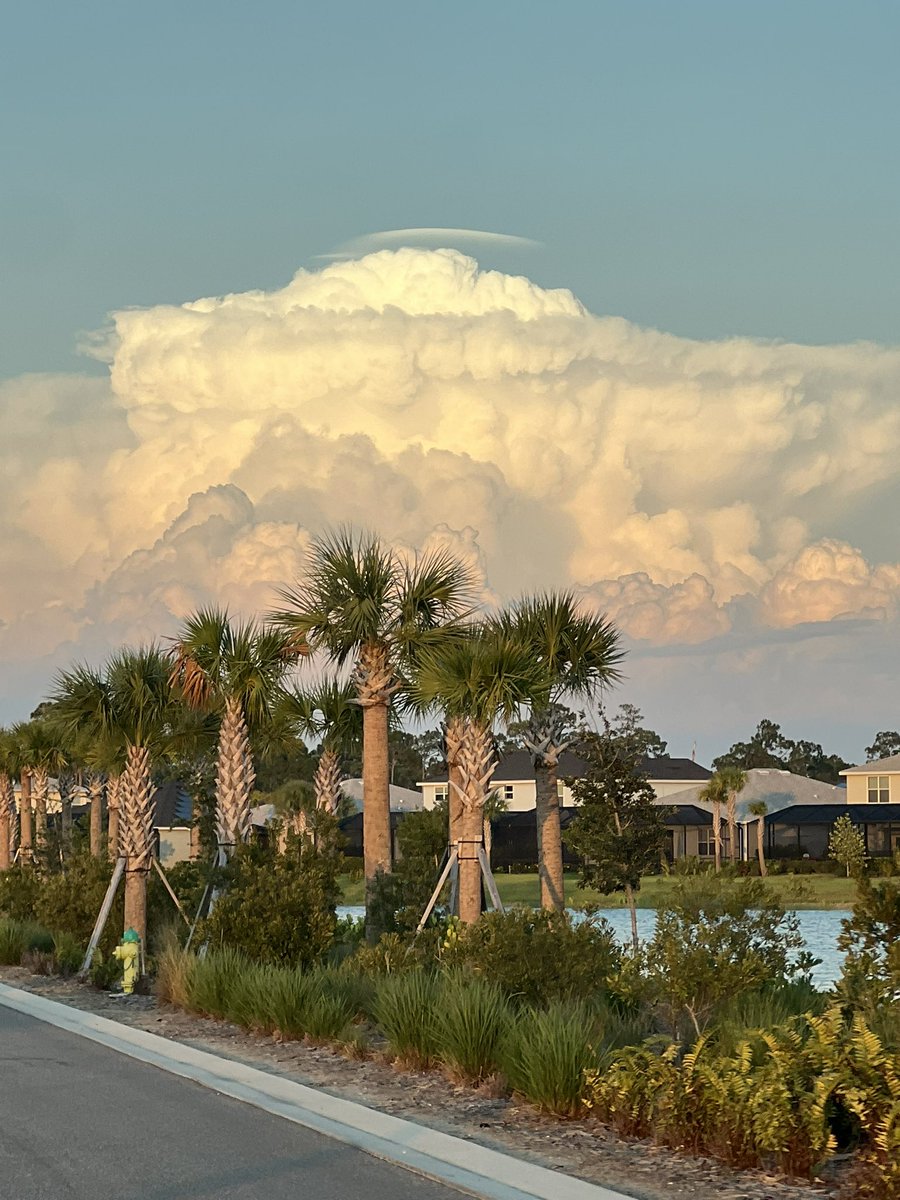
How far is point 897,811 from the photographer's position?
7569 cm

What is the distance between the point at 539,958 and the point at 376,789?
1134 centimetres

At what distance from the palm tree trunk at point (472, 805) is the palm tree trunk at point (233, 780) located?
5.19 m

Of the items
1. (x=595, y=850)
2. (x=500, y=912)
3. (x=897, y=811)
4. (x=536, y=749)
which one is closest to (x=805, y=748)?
(x=897, y=811)

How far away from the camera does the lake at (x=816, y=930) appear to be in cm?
2448

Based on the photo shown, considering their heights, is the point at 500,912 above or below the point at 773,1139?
above

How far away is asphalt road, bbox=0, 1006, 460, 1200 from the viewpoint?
27.2 feet

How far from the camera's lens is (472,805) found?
2144 cm

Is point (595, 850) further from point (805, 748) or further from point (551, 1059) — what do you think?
point (805, 748)

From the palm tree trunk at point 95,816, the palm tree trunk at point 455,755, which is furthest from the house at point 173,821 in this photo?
the palm tree trunk at point 455,755

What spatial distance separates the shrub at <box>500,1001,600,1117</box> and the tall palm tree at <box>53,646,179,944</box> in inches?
544

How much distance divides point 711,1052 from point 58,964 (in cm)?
1573

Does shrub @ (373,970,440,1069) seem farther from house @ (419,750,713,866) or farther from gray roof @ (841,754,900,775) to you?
gray roof @ (841,754,900,775)

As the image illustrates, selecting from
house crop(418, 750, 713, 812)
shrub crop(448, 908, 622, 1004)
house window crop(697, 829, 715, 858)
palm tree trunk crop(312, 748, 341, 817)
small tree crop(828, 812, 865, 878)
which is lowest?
shrub crop(448, 908, 622, 1004)

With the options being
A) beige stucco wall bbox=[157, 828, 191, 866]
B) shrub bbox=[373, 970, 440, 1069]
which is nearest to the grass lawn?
beige stucco wall bbox=[157, 828, 191, 866]
